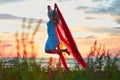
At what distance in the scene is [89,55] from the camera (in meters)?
7.46

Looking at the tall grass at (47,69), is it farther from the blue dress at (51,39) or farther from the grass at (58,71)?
the blue dress at (51,39)

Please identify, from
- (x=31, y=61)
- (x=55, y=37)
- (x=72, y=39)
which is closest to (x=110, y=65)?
(x=31, y=61)

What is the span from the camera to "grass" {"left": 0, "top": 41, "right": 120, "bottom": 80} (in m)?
6.03

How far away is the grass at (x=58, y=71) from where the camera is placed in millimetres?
6031

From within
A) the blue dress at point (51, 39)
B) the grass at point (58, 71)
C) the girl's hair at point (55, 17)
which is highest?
the girl's hair at point (55, 17)

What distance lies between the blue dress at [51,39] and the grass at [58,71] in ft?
25.5

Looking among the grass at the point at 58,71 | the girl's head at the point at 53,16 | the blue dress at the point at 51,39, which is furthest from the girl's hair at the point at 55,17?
the grass at the point at 58,71

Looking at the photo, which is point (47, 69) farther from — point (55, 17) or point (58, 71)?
point (55, 17)

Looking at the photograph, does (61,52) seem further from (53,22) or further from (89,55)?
(89,55)

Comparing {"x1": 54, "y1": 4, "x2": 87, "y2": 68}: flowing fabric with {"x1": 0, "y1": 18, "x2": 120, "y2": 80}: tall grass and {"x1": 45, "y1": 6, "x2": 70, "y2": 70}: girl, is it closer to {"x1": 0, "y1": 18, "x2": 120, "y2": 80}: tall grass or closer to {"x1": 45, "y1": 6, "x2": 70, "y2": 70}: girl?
{"x1": 45, "y1": 6, "x2": 70, "y2": 70}: girl

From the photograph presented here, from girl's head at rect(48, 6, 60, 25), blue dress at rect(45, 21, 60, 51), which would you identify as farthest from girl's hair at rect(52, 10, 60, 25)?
blue dress at rect(45, 21, 60, 51)

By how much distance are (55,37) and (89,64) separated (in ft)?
29.2

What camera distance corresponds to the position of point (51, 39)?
1614 centimetres

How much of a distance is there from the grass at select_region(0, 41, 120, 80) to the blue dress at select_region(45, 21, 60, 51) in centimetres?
777
